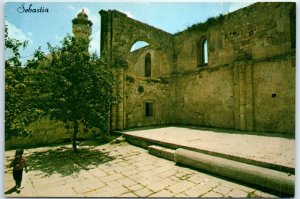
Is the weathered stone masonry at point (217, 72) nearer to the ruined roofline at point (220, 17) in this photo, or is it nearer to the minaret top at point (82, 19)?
the ruined roofline at point (220, 17)

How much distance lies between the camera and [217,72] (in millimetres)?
12422

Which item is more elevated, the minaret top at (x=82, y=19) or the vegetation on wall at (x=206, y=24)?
the minaret top at (x=82, y=19)

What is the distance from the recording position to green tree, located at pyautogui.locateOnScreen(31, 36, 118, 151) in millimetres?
7016

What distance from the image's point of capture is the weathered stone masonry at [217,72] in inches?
392

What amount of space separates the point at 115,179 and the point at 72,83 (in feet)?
11.7

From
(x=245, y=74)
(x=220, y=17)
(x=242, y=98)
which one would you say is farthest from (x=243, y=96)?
(x=220, y=17)

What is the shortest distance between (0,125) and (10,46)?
1922 millimetres

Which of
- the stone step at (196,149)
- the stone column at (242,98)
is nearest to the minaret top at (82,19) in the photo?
the stone step at (196,149)

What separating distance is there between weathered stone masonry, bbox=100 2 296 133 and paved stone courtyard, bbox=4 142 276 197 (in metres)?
4.27

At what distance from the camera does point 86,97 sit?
23.9 ft

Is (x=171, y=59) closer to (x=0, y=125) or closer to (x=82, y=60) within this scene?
(x=82, y=60)

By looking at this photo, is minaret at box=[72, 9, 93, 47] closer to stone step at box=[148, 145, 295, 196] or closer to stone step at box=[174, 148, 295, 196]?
stone step at box=[148, 145, 295, 196]

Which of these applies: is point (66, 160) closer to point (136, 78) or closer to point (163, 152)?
point (163, 152)

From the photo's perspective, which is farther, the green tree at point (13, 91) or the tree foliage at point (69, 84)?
the tree foliage at point (69, 84)
